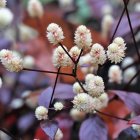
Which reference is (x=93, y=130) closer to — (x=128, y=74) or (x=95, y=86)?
(x=95, y=86)

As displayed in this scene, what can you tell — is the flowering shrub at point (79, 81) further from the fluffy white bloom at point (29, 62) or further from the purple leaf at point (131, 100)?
the fluffy white bloom at point (29, 62)

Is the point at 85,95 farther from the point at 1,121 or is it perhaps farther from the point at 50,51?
the point at 50,51

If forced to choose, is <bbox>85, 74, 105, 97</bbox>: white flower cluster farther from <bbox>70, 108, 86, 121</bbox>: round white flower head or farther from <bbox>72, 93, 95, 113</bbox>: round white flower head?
<bbox>70, 108, 86, 121</bbox>: round white flower head

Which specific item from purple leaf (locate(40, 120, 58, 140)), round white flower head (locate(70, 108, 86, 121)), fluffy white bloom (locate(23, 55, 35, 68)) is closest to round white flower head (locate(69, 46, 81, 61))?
purple leaf (locate(40, 120, 58, 140))

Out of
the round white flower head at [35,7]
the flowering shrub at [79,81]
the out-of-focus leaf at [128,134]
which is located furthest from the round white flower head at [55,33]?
the round white flower head at [35,7]

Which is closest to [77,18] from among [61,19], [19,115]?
[61,19]
